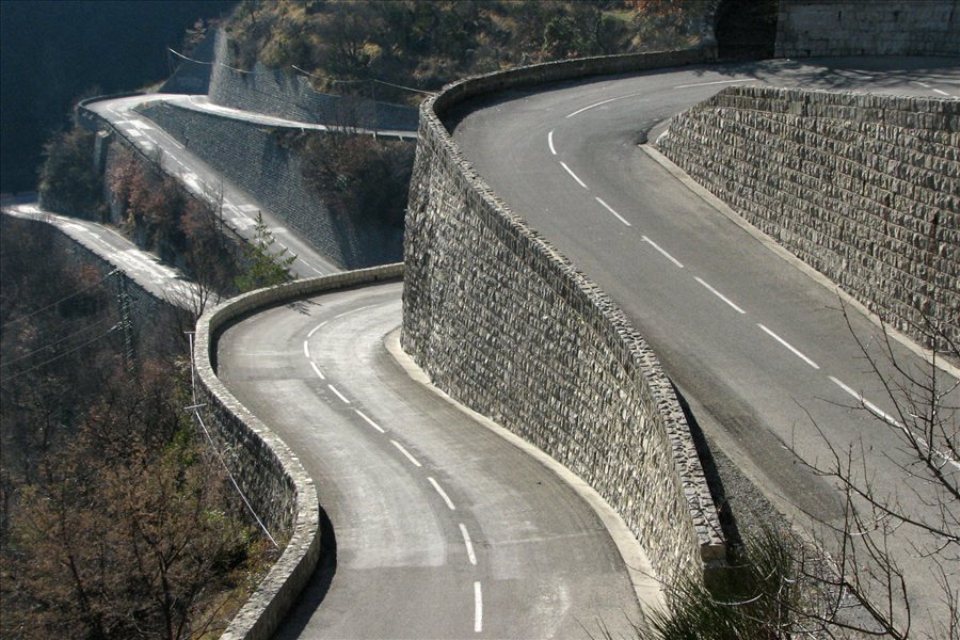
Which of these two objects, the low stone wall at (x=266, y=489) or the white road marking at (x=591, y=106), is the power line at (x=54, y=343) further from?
the white road marking at (x=591, y=106)

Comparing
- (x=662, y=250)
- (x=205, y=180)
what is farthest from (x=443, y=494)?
(x=205, y=180)

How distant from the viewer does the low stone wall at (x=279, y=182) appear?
203 ft

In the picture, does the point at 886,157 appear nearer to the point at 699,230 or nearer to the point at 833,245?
the point at 833,245

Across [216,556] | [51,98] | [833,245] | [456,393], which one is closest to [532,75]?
[456,393]

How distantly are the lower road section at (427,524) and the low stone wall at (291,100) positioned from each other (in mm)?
37074

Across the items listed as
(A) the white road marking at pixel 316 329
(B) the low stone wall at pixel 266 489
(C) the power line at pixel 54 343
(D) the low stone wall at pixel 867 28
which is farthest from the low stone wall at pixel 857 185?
(C) the power line at pixel 54 343

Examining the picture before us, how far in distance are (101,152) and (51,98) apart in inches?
1314

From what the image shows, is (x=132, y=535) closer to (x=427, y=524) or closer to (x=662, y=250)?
(x=427, y=524)

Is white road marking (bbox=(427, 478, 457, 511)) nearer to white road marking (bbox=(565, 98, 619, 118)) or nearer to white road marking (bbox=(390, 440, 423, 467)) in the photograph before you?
white road marking (bbox=(390, 440, 423, 467))

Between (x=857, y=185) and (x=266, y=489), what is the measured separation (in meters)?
11.4

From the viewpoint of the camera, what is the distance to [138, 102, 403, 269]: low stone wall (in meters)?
61.8

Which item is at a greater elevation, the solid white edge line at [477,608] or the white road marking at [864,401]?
the white road marking at [864,401]

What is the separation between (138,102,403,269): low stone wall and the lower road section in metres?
31.1

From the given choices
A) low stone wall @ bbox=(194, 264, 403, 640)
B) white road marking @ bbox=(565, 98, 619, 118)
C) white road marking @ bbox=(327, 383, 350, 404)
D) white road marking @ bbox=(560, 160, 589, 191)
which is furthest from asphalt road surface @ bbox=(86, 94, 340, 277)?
white road marking @ bbox=(560, 160, 589, 191)
